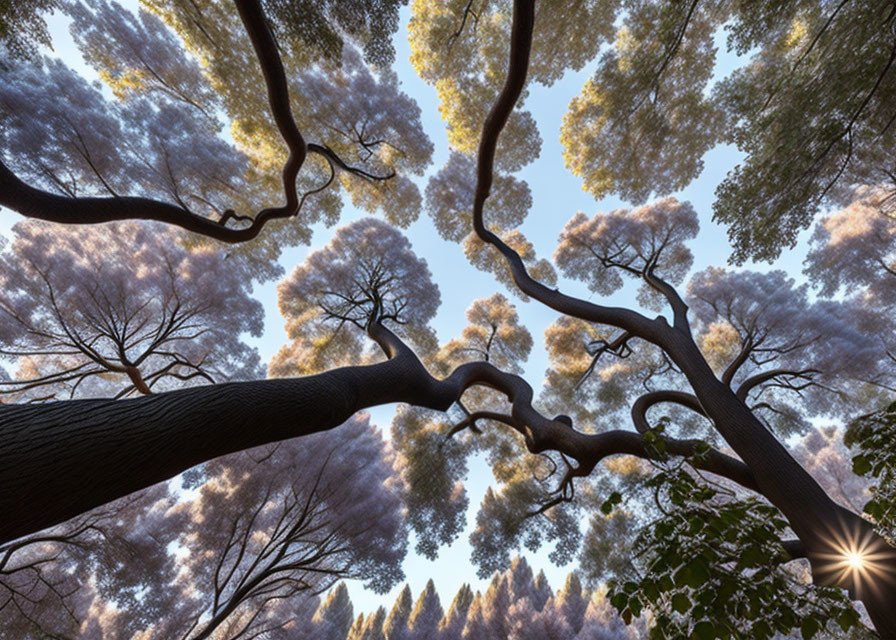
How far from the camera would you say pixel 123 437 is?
136 cm

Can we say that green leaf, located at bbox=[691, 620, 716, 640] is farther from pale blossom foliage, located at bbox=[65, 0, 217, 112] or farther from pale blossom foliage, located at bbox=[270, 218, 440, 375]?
pale blossom foliage, located at bbox=[65, 0, 217, 112]

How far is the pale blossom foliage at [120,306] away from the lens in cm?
516

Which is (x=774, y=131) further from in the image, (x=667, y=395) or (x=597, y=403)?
(x=597, y=403)

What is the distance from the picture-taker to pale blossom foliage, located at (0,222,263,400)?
16.9 ft

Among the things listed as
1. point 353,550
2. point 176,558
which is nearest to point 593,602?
point 353,550

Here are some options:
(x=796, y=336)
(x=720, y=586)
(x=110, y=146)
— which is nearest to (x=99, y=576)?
(x=110, y=146)

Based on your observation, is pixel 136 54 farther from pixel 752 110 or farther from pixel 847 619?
pixel 847 619

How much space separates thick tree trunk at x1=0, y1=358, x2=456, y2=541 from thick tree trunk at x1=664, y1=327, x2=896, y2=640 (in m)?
4.19

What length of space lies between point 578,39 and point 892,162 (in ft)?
14.9

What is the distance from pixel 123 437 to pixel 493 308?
748 cm

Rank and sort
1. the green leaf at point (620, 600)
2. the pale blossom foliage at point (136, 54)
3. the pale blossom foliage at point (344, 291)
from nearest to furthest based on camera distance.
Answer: the green leaf at point (620, 600), the pale blossom foliage at point (136, 54), the pale blossom foliage at point (344, 291)

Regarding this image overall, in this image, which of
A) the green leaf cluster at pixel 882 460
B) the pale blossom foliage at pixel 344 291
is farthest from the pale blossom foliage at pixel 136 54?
the green leaf cluster at pixel 882 460

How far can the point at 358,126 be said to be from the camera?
20.0 ft

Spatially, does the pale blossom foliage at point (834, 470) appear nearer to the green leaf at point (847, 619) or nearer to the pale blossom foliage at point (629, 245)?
the pale blossom foliage at point (629, 245)
